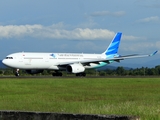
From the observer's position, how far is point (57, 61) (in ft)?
190

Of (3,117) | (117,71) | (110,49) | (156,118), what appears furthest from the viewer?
(117,71)

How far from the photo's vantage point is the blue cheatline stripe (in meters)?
67.2

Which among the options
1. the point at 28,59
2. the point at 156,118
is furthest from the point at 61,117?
the point at 28,59

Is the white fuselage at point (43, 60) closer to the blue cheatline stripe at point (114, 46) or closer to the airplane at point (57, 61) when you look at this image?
the airplane at point (57, 61)

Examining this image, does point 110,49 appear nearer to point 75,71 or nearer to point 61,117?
point 75,71

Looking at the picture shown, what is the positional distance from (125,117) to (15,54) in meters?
47.8

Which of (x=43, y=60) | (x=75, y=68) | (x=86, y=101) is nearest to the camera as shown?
(x=86, y=101)

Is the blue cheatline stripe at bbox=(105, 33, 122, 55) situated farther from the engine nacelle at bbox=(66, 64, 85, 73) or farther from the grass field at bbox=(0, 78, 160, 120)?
the grass field at bbox=(0, 78, 160, 120)

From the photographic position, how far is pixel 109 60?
61219mm

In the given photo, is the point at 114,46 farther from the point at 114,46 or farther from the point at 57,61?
the point at 57,61

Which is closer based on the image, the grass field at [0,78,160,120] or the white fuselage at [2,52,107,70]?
the grass field at [0,78,160,120]

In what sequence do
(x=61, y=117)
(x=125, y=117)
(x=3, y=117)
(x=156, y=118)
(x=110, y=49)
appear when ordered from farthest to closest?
(x=110, y=49), (x=156, y=118), (x=3, y=117), (x=61, y=117), (x=125, y=117)

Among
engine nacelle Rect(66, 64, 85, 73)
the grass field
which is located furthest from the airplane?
the grass field

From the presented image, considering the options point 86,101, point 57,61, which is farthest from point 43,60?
point 86,101
